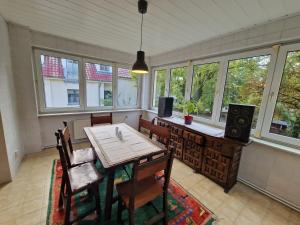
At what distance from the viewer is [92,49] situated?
10.1 ft

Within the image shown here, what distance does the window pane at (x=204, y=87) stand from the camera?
103 inches

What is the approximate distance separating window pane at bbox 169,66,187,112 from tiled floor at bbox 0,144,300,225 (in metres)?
1.65

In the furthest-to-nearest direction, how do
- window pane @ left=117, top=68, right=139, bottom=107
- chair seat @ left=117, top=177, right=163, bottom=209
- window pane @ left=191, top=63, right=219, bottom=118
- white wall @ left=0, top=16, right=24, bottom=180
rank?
window pane @ left=117, top=68, right=139, bottom=107 < window pane @ left=191, top=63, right=219, bottom=118 < white wall @ left=0, top=16, right=24, bottom=180 < chair seat @ left=117, top=177, right=163, bottom=209

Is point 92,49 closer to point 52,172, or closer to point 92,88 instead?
point 92,88

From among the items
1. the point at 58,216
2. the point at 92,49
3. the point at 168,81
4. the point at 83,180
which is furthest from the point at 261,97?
the point at 92,49

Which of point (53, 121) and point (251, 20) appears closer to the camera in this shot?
point (251, 20)

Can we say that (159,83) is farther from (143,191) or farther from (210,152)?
(143,191)

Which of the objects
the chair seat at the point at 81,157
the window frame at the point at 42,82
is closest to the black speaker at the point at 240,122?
the chair seat at the point at 81,157

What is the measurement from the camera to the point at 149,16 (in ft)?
5.70

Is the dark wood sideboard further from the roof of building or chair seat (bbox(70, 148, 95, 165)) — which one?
the roof of building

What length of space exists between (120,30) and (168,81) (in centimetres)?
174

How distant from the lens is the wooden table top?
1.32 metres

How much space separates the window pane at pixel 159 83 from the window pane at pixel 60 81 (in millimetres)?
2061

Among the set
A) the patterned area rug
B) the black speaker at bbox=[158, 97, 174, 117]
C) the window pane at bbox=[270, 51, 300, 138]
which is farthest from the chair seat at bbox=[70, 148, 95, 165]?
the window pane at bbox=[270, 51, 300, 138]
